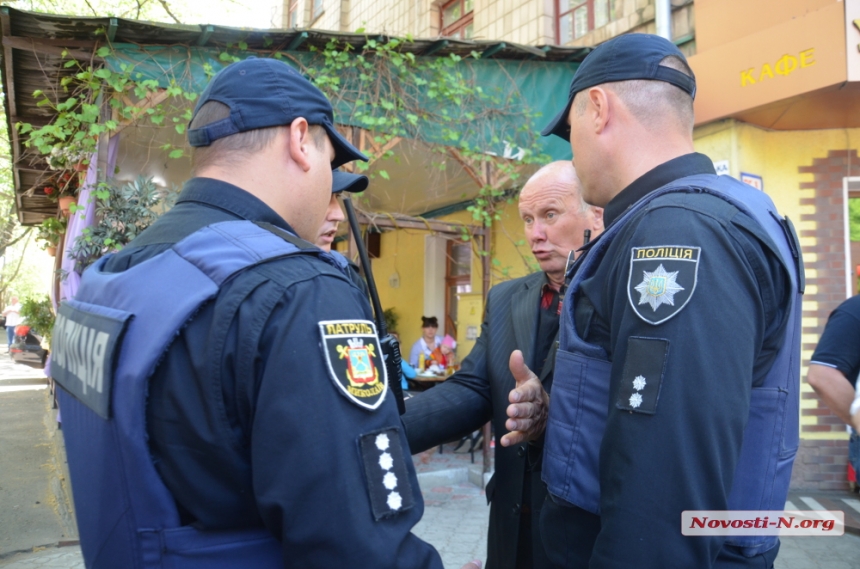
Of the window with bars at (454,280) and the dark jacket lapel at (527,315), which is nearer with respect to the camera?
the dark jacket lapel at (527,315)

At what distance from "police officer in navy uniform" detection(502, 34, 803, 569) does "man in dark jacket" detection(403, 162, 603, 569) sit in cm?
64

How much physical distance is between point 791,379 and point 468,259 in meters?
9.32

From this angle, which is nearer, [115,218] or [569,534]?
[569,534]

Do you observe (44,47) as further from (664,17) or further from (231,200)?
(664,17)

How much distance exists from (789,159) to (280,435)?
248 inches

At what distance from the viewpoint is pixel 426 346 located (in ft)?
30.2

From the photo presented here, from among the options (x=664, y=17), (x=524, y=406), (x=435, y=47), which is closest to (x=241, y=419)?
(x=524, y=406)

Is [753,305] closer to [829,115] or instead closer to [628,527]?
[628,527]

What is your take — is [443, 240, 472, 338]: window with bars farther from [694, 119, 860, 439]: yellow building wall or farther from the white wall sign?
the white wall sign

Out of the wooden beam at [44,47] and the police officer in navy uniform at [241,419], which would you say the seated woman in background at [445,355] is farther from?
the police officer in navy uniform at [241,419]

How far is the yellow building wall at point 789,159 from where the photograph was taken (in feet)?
19.1

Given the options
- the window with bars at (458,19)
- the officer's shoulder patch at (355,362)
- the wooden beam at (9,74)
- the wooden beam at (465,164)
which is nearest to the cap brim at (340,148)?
the officer's shoulder patch at (355,362)

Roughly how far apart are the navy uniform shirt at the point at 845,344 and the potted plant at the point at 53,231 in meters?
7.75

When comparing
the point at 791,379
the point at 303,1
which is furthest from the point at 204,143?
the point at 303,1
